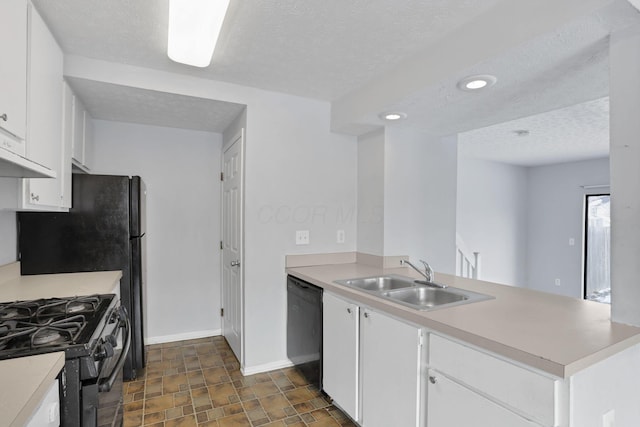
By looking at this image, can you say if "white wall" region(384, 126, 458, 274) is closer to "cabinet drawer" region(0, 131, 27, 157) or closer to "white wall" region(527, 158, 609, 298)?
"cabinet drawer" region(0, 131, 27, 157)

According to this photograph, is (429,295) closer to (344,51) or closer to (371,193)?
(371,193)

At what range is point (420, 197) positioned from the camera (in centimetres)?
297

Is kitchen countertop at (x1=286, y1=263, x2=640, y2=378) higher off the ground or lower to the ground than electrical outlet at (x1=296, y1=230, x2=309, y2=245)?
lower

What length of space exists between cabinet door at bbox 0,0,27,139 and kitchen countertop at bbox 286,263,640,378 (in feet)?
5.69

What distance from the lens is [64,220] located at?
230 cm

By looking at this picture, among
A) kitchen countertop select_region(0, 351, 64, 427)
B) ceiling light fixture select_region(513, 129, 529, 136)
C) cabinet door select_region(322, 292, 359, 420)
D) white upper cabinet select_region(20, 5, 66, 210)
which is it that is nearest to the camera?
kitchen countertop select_region(0, 351, 64, 427)

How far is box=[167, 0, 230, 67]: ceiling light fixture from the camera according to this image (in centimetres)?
141

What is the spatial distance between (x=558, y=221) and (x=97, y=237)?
6733 mm

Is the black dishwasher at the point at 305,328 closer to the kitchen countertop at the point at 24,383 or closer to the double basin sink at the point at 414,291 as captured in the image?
the double basin sink at the point at 414,291

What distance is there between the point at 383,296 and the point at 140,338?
198cm

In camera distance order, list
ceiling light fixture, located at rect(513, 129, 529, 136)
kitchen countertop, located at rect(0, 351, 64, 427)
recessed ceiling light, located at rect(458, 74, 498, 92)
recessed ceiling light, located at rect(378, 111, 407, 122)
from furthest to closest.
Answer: ceiling light fixture, located at rect(513, 129, 529, 136), recessed ceiling light, located at rect(378, 111, 407, 122), recessed ceiling light, located at rect(458, 74, 498, 92), kitchen countertop, located at rect(0, 351, 64, 427)

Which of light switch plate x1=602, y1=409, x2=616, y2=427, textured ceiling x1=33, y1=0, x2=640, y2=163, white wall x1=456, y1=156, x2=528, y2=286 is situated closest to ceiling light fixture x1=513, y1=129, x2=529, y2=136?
textured ceiling x1=33, y1=0, x2=640, y2=163

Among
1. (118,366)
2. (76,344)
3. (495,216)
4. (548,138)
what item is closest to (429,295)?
(118,366)

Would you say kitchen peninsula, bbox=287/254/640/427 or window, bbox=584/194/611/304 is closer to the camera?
kitchen peninsula, bbox=287/254/640/427
